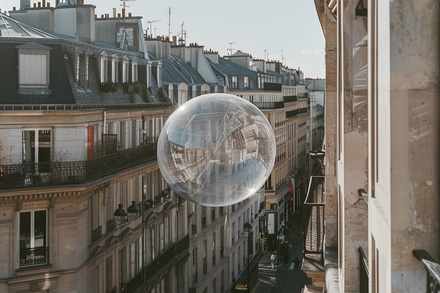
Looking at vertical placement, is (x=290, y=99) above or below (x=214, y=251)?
above

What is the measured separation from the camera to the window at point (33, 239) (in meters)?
20.6

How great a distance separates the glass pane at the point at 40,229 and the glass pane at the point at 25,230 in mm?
231

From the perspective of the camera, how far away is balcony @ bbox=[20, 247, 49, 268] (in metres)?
20.7

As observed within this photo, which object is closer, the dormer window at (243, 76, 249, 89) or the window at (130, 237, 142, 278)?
the window at (130, 237, 142, 278)

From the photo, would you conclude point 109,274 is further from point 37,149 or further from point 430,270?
point 430,270

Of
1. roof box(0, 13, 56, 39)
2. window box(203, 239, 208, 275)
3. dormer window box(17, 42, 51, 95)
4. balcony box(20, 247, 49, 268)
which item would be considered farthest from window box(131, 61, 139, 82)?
window box(203, 239, 208, 275)

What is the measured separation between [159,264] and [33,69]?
39.1ft

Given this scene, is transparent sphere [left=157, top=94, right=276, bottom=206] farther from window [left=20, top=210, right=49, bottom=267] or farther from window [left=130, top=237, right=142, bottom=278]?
window [left=130, top=237, right=142, bottom=278]

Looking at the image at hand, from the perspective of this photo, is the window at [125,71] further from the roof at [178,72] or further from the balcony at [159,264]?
the balcony at [159,264]

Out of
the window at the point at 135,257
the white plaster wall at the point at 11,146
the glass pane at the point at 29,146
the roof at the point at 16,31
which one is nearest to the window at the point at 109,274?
the window at the point at 135,257

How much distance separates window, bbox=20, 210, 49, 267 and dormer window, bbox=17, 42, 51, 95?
3.90 m

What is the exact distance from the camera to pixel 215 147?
980 centimetres

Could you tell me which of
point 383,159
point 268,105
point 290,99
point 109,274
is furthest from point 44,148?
point 290,99

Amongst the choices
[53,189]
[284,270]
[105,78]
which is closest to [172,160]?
[53,189]
